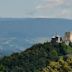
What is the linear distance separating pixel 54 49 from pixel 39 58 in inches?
274

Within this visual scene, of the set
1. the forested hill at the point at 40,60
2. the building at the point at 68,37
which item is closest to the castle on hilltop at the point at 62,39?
the building at the point at 68,37

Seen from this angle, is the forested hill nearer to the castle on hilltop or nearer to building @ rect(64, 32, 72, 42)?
the castle on hilltop

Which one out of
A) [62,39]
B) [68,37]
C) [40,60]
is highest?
[68,37]

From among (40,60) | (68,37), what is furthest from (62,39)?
(40,60)

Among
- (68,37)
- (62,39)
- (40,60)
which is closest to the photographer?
(40,60)

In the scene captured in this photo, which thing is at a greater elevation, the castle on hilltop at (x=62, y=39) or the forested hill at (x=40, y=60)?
the castle on hilltop at (x=62, y=39)

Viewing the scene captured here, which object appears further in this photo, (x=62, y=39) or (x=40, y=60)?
(x=62, y=39)

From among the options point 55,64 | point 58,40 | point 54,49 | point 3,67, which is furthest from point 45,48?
point 55,64

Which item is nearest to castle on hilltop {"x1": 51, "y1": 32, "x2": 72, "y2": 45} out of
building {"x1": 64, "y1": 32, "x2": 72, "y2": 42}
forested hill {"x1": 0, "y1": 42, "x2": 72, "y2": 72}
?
building {"x1": 64, "y1": 32, "x2": 72, "y2": 42}

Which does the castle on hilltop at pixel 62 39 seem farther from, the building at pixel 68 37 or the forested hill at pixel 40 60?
the forested hill at pixel 40 60

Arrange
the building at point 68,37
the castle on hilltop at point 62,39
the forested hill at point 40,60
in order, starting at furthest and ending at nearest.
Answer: the building at point 68,37, the castle on hilltop at point 62,39, the forested hill at point 40,60

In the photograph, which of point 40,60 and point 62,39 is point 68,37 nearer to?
point 62,39

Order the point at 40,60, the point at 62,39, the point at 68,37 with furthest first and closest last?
the point at 68,37 < the point at 62,39 < the point at 40,60

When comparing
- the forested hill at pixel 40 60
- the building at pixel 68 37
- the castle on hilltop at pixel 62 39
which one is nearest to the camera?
the forested hill at pixel 40 60
